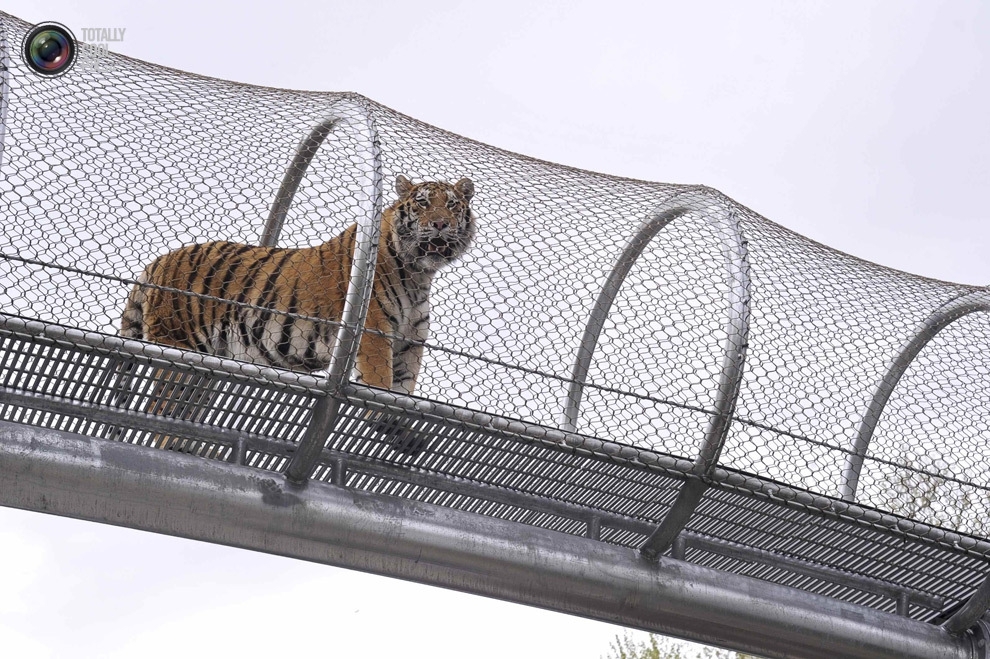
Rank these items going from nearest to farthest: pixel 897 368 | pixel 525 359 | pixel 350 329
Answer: pixel 350 329, pixel 525 359, pixel 897 368

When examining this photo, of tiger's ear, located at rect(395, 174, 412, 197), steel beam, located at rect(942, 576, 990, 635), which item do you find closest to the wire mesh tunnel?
steel beam, located at rect(942, 576, 990, 635)

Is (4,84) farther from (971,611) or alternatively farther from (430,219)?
(971,611)

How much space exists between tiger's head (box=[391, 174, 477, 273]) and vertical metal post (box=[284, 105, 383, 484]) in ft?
2.36

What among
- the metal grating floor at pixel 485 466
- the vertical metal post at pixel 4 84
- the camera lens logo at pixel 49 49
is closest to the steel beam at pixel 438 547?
the metal grating floor at pixel 485 466

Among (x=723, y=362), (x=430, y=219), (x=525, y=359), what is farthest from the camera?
(x=430, y=219)

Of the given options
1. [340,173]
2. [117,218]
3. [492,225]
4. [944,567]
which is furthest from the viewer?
[944,567]

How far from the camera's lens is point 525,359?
3.93 metres

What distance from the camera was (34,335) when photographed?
347cm

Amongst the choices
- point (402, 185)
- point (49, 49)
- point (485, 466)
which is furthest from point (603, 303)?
point (49, 49)

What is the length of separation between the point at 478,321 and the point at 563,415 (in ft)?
1.39

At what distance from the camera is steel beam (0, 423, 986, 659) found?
12.0 feet

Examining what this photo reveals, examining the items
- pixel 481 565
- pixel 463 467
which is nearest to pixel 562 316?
pixel 463 467

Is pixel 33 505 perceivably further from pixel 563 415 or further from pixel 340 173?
pixel 563 415

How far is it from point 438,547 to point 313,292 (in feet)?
3.30
